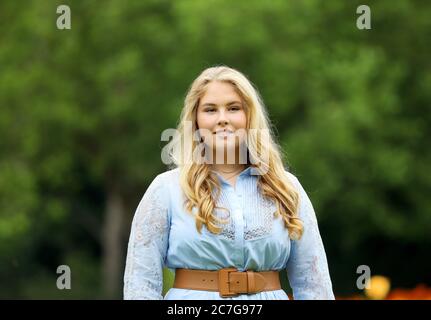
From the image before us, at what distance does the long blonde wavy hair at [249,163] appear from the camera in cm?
432

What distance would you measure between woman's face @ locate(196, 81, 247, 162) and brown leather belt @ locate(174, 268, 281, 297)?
1.56ft

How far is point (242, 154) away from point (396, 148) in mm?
19772

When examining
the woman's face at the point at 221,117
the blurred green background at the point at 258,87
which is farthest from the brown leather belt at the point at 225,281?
the blurred green background at the point at 258,87

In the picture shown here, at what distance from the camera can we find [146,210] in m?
4.31

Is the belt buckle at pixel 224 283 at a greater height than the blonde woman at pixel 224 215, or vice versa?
the blonde woman at pixel 224 215

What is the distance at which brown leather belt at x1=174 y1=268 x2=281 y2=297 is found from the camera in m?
4.23

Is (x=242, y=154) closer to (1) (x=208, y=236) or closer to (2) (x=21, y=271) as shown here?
(1) (x=208, y=236)
